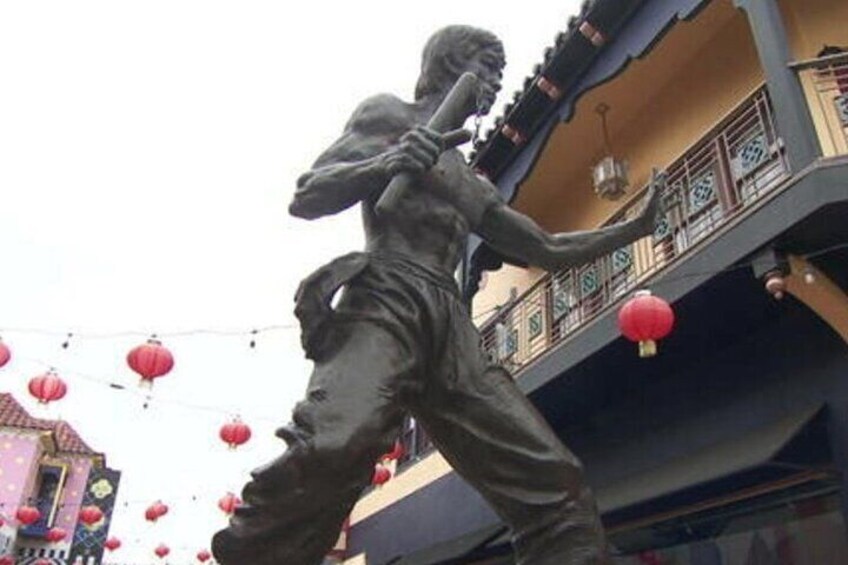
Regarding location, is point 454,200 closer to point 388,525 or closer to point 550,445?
point 550,445

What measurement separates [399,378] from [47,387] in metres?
9.87

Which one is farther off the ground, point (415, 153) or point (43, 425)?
point (43, 425)

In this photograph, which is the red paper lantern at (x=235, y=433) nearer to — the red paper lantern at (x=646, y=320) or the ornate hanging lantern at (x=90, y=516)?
the red paper lantern at (x=646, y=320)

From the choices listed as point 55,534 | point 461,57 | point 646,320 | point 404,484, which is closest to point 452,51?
point 461,57

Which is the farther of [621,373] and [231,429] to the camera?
[231,429]

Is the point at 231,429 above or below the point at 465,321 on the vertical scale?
above

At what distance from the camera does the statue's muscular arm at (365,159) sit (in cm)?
267

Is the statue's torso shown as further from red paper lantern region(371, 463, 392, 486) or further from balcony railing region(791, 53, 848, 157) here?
red paper lantern region(371, 463, 392, 486)

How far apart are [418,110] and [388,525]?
447 inches

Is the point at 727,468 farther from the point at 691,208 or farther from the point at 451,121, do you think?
the point at 451,121

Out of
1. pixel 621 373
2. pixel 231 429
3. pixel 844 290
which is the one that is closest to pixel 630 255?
pixel 621 373

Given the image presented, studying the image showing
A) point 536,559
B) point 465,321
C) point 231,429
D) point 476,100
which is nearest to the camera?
point 536,559

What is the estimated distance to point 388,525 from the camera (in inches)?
537

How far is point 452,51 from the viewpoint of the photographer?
3.29m
